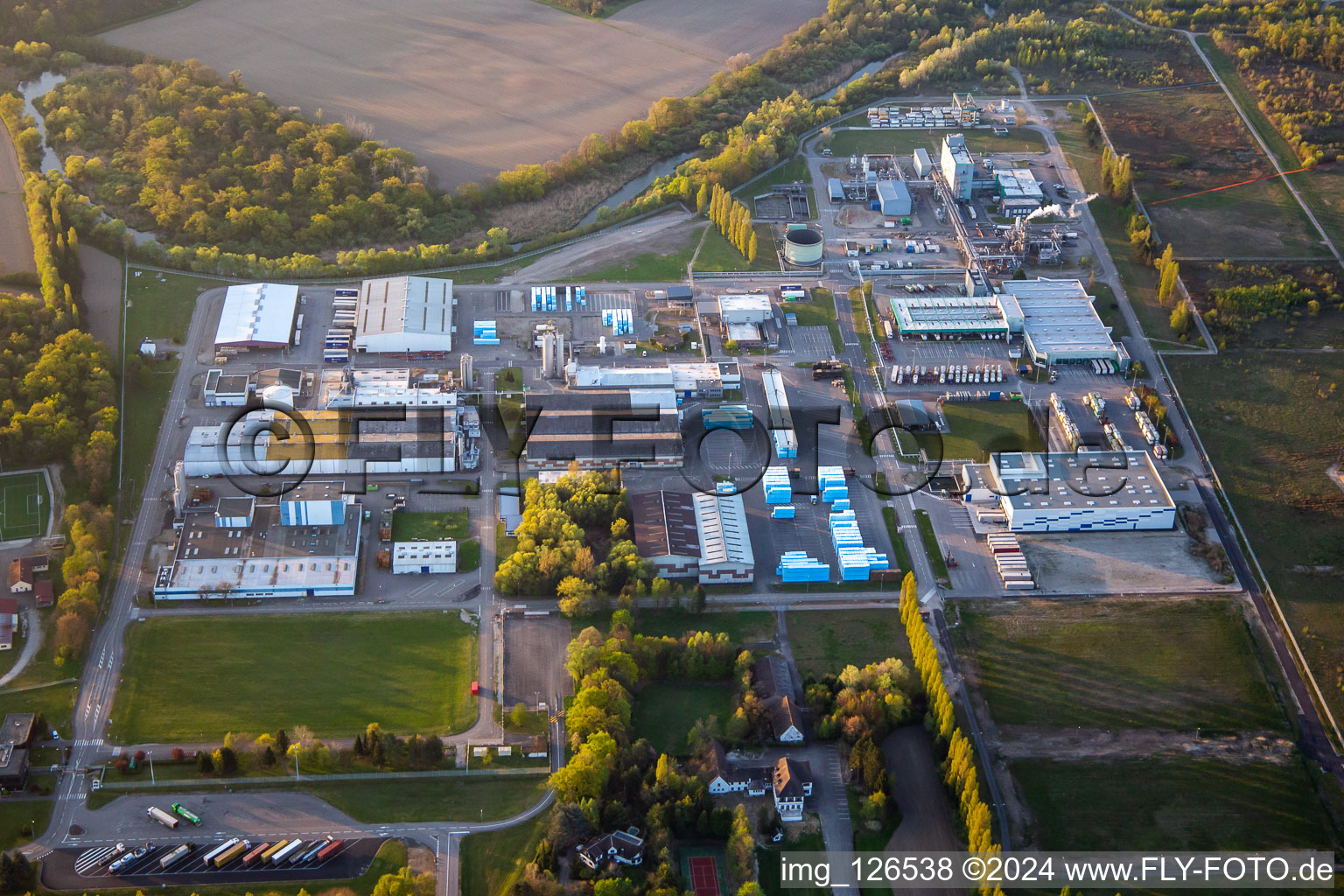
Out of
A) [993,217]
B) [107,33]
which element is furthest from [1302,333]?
[107,33]

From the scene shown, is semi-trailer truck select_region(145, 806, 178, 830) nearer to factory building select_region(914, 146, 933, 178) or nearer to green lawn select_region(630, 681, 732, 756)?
green lawn select_region(630, 681, 732, 756)

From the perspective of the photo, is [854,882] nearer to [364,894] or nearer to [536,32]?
[364,894]

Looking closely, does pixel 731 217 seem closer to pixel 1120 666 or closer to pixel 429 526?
pixel 429 526

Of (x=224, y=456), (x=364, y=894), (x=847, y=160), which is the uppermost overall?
(x=847, y=160)

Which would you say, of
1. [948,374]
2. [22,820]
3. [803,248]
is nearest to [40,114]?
[803,248]

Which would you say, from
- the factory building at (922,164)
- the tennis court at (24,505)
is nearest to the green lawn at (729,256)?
the factory building at (922,164)

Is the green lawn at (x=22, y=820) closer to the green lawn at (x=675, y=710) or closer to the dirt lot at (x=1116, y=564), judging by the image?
the green lawn at (x=675, y=710)
